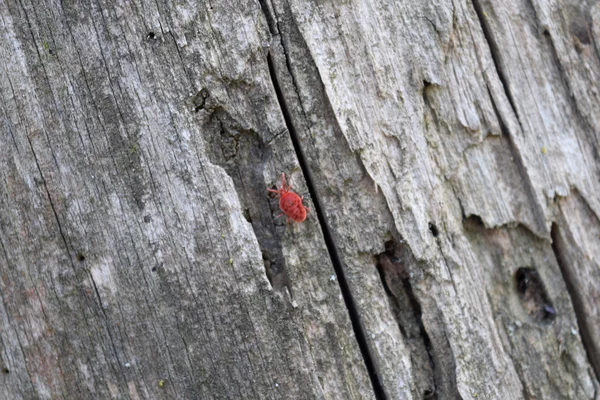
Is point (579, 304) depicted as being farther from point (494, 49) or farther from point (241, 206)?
point (241, 206)

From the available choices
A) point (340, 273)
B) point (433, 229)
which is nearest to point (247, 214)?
point (340, 273)

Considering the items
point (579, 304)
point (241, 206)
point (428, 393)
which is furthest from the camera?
point (579, 304)

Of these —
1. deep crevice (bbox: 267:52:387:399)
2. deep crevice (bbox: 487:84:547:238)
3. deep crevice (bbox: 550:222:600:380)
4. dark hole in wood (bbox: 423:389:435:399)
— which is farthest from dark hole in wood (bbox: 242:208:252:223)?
deep crevice (bbox: 550:222:600:380)

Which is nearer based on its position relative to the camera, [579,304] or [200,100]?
[200,100]

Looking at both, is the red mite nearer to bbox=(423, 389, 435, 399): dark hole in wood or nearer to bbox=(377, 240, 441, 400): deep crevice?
bbox=(377, 240, 441, 400): deep crevice

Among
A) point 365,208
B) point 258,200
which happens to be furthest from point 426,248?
point 258,200

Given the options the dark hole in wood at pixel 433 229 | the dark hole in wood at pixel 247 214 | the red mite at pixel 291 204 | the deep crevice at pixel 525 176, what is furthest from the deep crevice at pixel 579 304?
the dark hole in wood at pixel 247 214

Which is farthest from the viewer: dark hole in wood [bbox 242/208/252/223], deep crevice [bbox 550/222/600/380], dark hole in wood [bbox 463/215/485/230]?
deep crevice [bbox 550/222/600/380]
